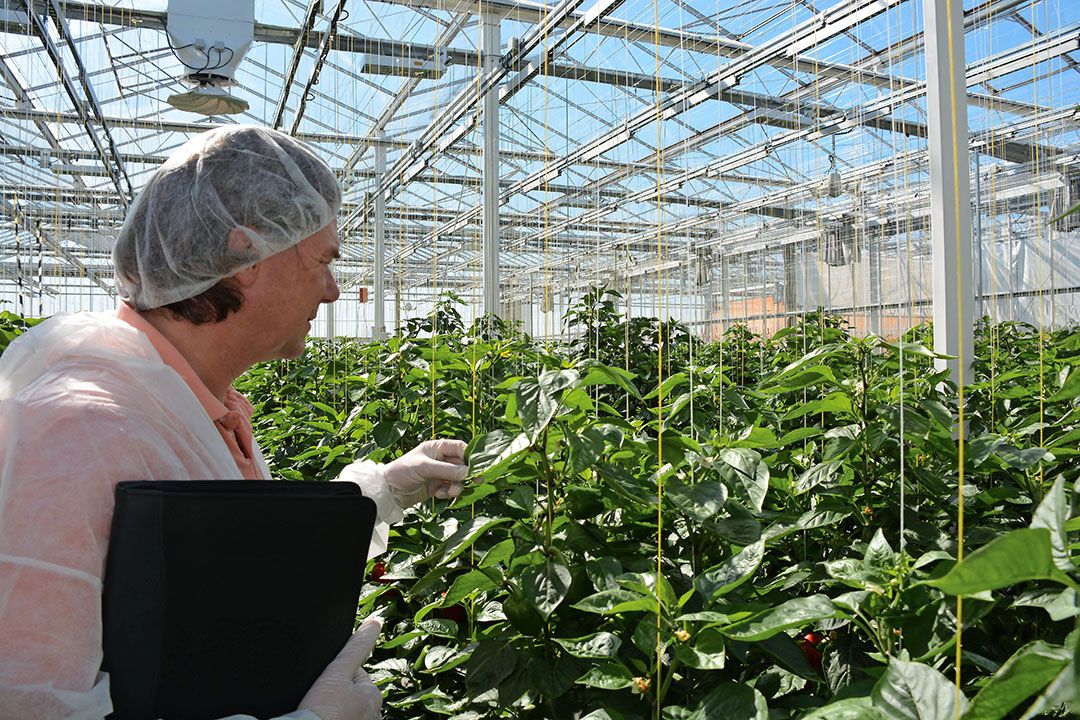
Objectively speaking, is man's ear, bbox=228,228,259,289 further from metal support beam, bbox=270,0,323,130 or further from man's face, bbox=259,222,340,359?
metal support beam, bbox=270,0,323,130

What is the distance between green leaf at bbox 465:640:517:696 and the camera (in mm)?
1208

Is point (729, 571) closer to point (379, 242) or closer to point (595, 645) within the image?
point (595, 645)

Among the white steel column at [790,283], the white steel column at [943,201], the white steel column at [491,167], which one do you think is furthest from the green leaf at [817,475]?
the white steel column at [790,283]

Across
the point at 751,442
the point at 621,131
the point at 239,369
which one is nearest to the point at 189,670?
the point at 239,369

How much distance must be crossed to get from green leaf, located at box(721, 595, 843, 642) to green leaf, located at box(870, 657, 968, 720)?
11cm

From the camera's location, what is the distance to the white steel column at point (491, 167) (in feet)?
23.0

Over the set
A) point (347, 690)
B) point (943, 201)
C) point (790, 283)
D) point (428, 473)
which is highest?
point (790, 283)

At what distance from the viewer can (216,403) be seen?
141cm

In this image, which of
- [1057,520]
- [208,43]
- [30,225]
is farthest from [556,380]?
[30,225]

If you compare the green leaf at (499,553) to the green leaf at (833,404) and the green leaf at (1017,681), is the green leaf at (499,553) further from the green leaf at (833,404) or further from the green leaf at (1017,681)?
the green leaf at (1017,681)

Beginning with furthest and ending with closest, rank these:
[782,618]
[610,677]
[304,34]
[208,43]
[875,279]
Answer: [875,279], [304,34], [208,43], [610,677], [782,618]

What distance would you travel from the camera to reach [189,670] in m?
1.05

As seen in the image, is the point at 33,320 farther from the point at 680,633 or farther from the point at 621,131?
the point at 621,131

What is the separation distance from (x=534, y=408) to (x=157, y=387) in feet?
1.78
